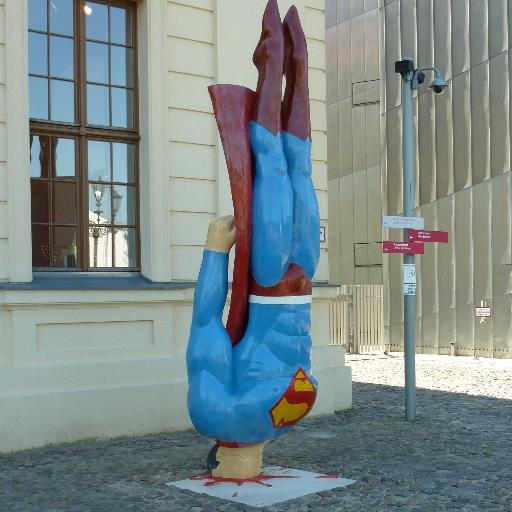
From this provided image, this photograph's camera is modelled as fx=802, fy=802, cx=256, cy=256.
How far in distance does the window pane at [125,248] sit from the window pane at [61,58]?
175 cm

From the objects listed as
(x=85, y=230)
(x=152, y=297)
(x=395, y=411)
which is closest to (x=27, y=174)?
(x=85, y=230)

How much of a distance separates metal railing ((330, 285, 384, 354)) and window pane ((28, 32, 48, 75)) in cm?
1178

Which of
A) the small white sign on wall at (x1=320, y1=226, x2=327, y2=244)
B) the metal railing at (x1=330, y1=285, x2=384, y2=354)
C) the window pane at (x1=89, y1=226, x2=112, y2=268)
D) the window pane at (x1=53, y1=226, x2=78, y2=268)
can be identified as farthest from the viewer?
the metal railing at (x1=330, y1=285, x2=384, y2=354)

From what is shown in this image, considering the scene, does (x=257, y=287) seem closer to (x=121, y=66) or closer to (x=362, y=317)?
(x=121, y=66)

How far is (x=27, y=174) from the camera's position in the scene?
7.90m

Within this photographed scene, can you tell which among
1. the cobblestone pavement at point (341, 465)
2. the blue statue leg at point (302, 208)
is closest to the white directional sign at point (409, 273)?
the cobblestone pavement at point (341, 465)

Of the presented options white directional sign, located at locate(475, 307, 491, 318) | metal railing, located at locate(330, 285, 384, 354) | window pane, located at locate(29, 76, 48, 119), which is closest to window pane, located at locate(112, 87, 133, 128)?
window pane, located at locate(29, 76, 48, 119)

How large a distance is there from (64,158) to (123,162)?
2.24ft

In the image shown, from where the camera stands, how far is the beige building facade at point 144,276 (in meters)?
7.70

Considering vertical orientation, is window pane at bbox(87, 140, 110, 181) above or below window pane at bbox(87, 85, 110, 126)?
below

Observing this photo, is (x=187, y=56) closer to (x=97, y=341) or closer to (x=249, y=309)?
(x=97, y=341)

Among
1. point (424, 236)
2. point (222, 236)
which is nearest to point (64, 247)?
point (222, 236)

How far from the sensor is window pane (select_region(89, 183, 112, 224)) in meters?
8.70

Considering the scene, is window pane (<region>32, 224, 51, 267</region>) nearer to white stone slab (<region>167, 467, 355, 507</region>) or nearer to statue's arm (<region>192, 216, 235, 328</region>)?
statue's arm (<region>192, 216, 235, 328</region>)
